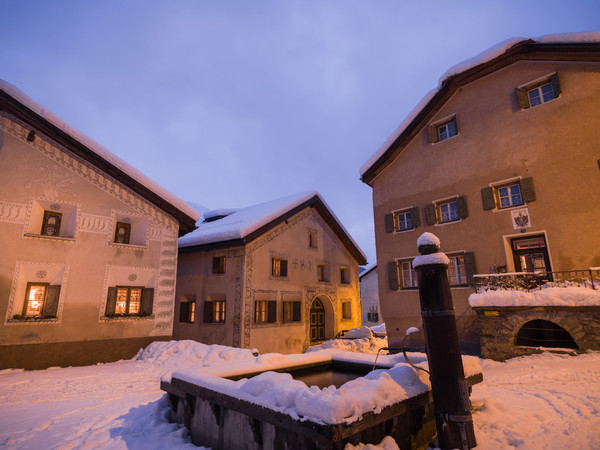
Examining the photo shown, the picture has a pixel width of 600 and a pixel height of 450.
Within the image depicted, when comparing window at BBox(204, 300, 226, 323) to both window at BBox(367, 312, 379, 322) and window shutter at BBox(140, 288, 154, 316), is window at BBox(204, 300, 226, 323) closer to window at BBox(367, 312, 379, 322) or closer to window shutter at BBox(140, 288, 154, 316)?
window shutter at BBox(140, 288, 154, 316)

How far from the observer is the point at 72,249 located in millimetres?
11758

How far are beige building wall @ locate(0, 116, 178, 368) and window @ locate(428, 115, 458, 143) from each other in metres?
13.4

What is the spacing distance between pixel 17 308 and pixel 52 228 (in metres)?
2.89

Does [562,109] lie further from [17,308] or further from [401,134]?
[17,308]

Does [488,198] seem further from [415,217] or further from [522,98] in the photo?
[522,98]

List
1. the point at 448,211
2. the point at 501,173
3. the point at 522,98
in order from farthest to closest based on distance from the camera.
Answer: the point at 448,211 → the point at 501,173 → the point at 522,98

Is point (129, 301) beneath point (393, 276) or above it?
beneath

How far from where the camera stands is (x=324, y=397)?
10.2 ft

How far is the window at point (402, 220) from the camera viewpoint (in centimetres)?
1517

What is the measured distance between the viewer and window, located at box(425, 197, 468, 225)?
13961 millimetres

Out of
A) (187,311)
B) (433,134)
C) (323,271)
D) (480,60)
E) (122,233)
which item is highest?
(480,60)

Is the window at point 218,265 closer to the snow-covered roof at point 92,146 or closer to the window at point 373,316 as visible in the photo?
the snow-covered roof at point 92,146

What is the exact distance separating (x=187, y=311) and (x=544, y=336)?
52.5ft

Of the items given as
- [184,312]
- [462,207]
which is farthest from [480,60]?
[184,312]
